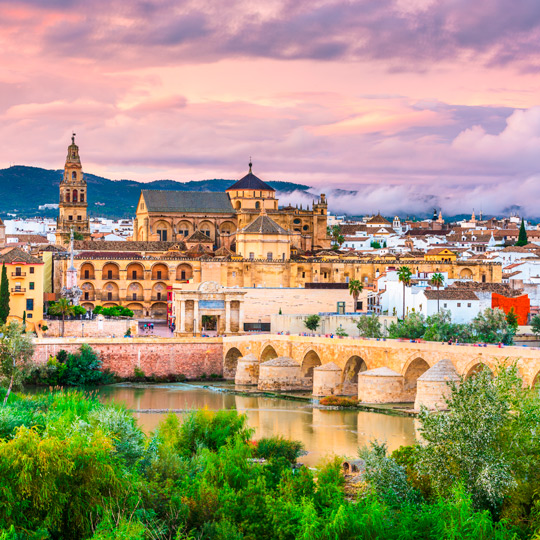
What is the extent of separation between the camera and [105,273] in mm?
92000

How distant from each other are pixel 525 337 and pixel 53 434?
4714 centimetres

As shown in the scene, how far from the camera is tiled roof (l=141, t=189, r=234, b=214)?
343 ft

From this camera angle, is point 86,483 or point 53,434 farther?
point 53,434

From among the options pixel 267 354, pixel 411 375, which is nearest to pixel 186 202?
pixel 267 354

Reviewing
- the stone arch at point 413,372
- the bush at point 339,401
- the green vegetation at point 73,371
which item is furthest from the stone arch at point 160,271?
the stone arch at point 413,372

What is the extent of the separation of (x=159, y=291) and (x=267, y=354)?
106 ft

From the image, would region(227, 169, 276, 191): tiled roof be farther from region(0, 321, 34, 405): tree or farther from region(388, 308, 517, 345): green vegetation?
region(0, 321, 34, 405): tree

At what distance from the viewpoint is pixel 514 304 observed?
2928 inches

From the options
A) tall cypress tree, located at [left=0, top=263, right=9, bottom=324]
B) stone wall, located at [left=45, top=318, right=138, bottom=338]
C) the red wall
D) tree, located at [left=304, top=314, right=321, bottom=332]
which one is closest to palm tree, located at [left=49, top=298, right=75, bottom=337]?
stone wall, located at [left=45, top=318, right=138, bottom=338]

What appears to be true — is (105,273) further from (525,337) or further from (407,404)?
(407,404)

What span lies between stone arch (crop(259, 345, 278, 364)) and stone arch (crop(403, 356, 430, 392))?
499 inches

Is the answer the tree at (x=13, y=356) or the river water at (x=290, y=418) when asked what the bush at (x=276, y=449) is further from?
the tree at (x=13, y=356)

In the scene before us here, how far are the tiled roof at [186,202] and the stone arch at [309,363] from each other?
4766 centimetres

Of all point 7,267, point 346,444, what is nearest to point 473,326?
point 346,444
